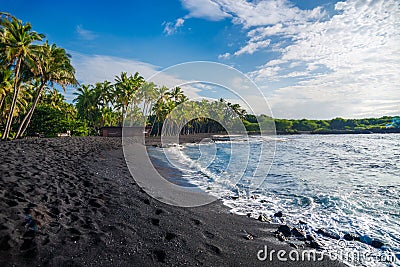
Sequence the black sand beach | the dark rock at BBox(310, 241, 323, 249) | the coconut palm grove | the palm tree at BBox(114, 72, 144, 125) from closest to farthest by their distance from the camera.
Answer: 1. the black sand beach
2. the dark rock at BBox(310, 241, 323, 249)
3. the coconut palm grove
4. the palm tree at BBox(114, 72, 144, 125)

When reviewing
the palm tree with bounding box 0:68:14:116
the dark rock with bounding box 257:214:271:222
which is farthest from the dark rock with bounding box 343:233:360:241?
the palm tree with bounding box 0:68:14:116

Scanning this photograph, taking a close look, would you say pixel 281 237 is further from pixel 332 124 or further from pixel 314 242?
pixel 332 124

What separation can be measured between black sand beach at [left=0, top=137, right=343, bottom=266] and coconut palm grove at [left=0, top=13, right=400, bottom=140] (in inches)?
94.7

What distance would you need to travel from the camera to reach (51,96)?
4197 centimetres

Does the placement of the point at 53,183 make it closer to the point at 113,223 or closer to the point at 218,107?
the point at 113,223

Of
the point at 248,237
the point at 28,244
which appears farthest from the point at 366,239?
the point at 28,244

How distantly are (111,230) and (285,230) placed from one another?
3334mm

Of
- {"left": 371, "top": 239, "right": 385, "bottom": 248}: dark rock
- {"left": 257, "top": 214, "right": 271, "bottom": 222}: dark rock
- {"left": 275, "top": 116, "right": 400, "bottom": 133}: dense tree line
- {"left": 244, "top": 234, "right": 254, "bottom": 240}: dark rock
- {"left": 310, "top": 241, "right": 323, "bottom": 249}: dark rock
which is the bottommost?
{"left": 371, "top": 239, "right": 385, "bottom": 248}: dark rock

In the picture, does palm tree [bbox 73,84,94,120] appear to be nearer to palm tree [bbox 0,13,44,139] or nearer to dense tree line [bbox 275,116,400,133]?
palm tree [bbox 0,13,44,139]

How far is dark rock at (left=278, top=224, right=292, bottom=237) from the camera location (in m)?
4.69

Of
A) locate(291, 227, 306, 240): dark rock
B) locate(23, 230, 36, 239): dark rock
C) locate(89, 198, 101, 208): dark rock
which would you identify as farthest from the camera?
locate(89, 198, 101, 208): dark rock

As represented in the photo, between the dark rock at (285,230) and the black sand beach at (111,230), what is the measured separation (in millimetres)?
249

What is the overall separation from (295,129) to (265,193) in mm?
120588

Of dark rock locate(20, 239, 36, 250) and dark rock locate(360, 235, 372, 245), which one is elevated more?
dark rock locate(20, 239, 36, 250)
